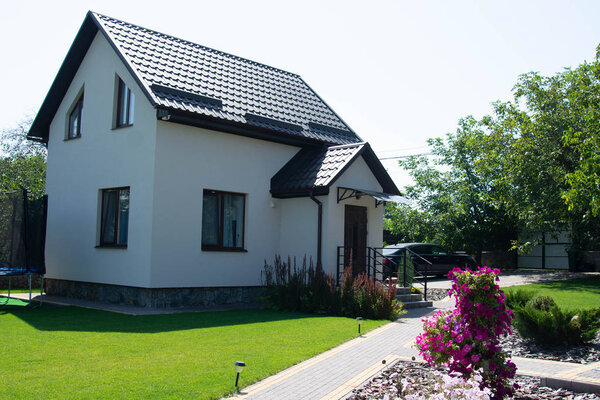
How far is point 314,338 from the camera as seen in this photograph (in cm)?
878

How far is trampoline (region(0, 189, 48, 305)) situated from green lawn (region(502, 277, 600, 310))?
36.8 feet

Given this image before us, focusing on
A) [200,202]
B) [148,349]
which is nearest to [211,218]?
[200,202]

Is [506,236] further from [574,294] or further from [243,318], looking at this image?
[243,318]

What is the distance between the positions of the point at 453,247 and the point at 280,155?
697 inches

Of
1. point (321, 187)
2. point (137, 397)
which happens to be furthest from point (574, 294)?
point (137, 397)

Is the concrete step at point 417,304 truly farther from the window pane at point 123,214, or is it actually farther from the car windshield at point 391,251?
the window pane at point 123,214

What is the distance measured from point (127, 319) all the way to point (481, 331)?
24.5ft

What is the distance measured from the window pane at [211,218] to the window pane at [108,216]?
245cm

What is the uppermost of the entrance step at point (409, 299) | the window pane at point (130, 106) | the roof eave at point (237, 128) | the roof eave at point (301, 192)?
the window pane at point (130, 106)

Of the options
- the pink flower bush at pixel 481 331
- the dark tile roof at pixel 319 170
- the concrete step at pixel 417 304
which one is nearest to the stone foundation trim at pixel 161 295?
the dark tile roof at pixel 319 170

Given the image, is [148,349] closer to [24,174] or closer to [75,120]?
[75,120]

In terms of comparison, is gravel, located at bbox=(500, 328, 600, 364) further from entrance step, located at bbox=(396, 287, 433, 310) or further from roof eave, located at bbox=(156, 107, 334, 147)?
roof eave, located at bbox=(156, 107, 334, 147)

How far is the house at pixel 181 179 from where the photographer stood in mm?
13102

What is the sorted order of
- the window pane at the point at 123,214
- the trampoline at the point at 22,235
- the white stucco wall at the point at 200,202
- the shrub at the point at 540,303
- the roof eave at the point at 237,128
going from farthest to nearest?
the window pane at the point at 123,214, the trampoline at the point at 22,235, the roof eave at the point at 237,128, the white stucco wall at the point at 200,202, the shrub at the point at 540,303
